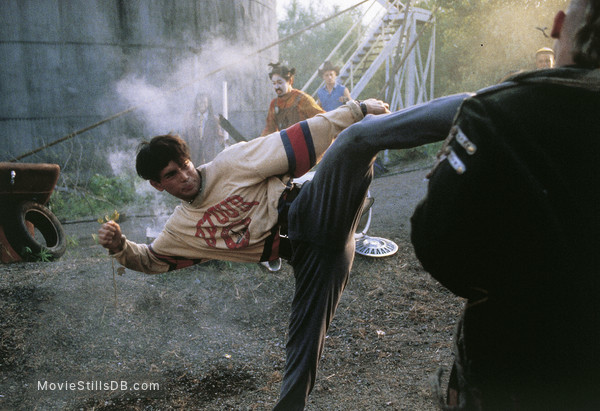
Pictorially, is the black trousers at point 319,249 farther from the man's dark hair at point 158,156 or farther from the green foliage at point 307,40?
the green foliage at point 307,40

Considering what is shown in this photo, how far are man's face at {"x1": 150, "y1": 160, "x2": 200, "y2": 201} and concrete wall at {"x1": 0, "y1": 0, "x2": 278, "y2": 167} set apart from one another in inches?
278

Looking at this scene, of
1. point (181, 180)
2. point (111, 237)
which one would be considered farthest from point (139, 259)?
point (181, 180)

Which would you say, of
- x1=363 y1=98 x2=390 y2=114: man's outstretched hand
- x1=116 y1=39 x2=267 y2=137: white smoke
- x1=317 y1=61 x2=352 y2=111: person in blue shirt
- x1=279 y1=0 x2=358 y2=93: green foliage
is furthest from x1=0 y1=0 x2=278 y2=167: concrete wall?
x1=279 y1=0 x2=358 y2=93: green foliage

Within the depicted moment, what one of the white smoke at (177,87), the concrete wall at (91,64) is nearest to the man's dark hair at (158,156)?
the white smoke at (177,87)

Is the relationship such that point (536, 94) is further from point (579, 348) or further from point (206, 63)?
point (206, 63)

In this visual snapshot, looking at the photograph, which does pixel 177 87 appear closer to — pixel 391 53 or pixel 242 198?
pixel 391 53

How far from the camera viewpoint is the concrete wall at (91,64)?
9305 mm

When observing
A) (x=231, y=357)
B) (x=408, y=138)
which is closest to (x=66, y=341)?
(x=231, y=357)

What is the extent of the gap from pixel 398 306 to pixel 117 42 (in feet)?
27.7

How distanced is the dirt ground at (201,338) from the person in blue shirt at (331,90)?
4391mm

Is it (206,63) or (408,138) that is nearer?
(408,138)

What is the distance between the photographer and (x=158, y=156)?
280 cm

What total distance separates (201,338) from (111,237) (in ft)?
5.88

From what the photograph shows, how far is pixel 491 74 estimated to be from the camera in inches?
566
